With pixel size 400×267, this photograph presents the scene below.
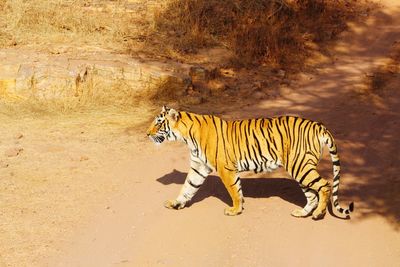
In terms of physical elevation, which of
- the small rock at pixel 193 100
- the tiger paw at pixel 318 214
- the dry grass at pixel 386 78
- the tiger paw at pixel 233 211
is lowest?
the small rock at pixel 193 100

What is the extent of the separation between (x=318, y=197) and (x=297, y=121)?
79 cm

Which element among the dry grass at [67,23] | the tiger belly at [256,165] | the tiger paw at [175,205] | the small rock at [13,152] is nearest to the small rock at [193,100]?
the dry grass at [67,23]

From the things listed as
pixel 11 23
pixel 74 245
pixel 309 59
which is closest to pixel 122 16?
pixel 11 23

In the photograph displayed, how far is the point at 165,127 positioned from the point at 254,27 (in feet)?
20.2

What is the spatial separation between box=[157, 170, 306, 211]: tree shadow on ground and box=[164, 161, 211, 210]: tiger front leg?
0.19 metres

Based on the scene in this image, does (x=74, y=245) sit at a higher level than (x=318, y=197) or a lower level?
lower

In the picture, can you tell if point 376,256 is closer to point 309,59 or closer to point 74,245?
point 74,245

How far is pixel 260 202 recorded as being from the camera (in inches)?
282

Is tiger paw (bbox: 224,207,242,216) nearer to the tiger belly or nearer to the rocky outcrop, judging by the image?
the tiger belly

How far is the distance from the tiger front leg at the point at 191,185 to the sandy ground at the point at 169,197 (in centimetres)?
13

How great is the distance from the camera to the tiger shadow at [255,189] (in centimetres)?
729

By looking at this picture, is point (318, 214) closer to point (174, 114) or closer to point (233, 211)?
point (233, 211)

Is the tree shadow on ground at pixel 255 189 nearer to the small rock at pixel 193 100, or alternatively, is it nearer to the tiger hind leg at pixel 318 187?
the tiger hind leg at pixel 318 187

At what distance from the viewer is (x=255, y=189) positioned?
296 inches
